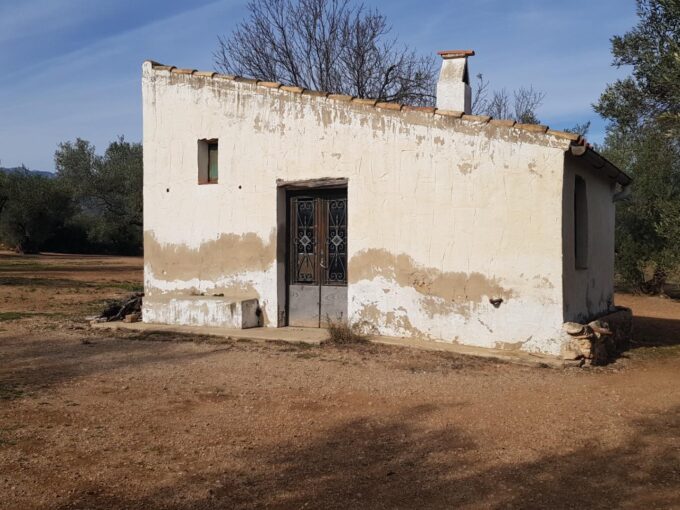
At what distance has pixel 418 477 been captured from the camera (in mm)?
4266

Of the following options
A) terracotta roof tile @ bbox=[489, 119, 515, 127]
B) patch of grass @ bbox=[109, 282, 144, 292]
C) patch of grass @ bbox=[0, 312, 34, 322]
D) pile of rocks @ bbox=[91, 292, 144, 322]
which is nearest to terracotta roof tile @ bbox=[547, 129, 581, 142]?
terracotta roof tile @ bbox=[489, 119, 515, 127]

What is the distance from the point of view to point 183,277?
10875 millimetres

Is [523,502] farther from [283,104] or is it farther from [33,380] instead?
[283,104]

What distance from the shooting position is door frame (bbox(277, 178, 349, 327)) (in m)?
9.88

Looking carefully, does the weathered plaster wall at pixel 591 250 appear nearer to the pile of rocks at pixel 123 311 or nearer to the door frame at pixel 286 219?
the door frame at pixel 286 219

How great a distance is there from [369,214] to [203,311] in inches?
123

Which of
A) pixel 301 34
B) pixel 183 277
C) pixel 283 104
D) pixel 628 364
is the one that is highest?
pixel 301 34

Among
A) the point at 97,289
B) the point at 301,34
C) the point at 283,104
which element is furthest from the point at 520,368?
the point at 301,34

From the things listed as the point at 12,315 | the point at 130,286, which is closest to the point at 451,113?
the point at 12,315

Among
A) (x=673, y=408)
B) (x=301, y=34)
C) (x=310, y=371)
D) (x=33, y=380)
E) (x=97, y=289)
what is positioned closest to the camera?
(x=673, y=408)

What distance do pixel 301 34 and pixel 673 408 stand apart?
16.5m

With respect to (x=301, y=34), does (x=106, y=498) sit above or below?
below

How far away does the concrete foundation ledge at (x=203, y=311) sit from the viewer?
32.8 ft

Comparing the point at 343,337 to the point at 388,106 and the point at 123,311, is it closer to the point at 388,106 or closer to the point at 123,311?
the point at 388,106
